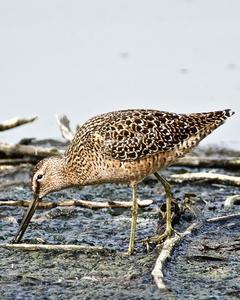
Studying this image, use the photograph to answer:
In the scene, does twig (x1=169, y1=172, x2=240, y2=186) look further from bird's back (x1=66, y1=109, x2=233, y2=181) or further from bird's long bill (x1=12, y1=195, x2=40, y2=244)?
bird's long bill (x1=12, y1=195, x2=40, y2=244)

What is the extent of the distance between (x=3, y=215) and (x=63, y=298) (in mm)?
2171

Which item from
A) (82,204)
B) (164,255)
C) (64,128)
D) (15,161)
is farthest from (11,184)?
(164,255)

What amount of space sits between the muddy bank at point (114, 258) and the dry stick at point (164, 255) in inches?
2.2

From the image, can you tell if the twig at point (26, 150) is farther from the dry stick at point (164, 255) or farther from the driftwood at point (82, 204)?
the dry stick at point (164, 255)

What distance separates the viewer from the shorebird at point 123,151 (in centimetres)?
729

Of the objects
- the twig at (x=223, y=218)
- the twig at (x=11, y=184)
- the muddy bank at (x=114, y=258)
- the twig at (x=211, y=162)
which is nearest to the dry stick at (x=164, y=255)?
the muddy bank at (x=114, y=258)

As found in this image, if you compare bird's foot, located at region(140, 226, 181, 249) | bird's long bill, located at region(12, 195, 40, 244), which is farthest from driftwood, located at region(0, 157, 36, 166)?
bird's foot, located at region(140, 226, 181, 249)

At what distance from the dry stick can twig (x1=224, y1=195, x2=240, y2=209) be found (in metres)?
0.74

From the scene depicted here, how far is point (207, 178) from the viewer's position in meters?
8.99

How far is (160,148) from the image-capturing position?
7344 mm

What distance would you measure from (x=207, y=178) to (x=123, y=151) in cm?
195

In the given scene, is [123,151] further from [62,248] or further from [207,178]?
[207,178]

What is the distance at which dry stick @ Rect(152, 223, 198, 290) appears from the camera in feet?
20.7

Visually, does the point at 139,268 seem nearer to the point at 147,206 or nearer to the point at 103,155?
the point at 103,155
